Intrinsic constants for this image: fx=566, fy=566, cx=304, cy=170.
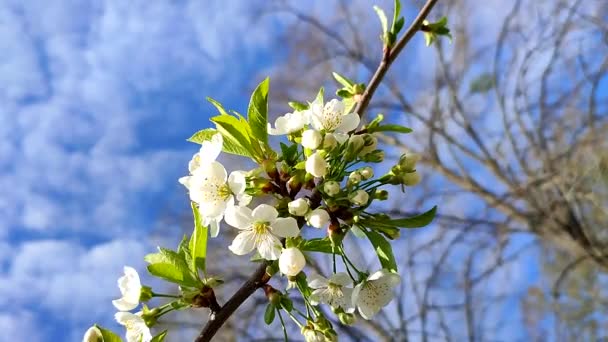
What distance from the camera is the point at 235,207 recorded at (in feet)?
2.64

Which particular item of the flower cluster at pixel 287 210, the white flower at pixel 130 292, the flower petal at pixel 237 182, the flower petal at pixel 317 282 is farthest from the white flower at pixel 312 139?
the white flower at pixel 130 292

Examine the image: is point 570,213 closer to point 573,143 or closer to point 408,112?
point 573,143

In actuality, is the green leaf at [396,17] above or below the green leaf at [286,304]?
above

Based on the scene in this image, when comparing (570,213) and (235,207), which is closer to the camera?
(235,207)

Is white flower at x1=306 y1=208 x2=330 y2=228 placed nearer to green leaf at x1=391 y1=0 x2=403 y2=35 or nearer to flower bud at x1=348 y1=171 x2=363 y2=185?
flower bud at x1=348 y1=171 x2=363 y2=185

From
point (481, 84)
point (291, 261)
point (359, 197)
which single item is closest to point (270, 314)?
point (291, 261)

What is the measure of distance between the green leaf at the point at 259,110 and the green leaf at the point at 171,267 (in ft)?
0.74

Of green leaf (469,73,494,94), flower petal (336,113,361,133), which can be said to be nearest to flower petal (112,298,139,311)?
flower petal (336,113,361,133)

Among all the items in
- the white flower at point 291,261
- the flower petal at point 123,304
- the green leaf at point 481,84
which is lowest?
the white flower at point 291,261

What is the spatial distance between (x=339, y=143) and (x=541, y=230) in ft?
13.3

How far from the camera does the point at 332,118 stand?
0.90 meters

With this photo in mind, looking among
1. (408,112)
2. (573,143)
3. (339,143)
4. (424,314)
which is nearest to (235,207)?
(339,143)

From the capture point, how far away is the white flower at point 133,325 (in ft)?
2.89

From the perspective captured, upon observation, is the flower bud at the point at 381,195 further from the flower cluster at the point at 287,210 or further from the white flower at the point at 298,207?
the white flower at the point at 298,207
